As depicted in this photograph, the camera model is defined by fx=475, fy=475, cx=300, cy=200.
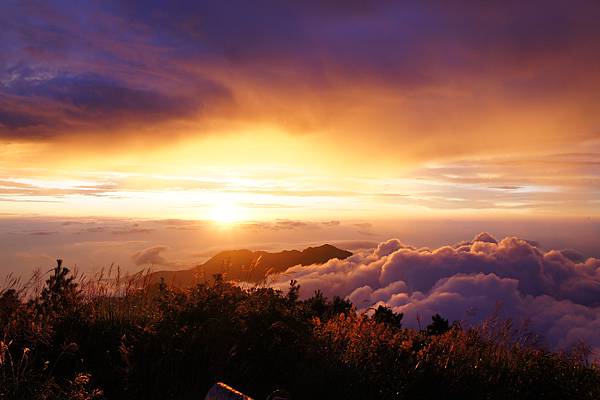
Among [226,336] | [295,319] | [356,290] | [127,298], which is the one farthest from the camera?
[356,290]

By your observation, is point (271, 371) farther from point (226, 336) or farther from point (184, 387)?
point (184, 387)

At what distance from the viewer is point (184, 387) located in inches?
221

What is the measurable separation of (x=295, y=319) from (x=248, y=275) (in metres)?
2.63

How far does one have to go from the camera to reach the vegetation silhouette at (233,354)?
5758 millimetres

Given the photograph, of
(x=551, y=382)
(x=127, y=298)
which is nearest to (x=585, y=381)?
(x=551, y=382)

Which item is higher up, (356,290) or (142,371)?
(142,371)

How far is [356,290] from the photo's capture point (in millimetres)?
162000

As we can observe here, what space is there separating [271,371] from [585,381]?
17.1ft

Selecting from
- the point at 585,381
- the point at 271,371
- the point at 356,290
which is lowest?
the point at 356,290

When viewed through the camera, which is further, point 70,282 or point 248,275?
point 248,275

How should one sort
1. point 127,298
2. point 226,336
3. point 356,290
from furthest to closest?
point 356,290 < point 127,298 < point 226,336

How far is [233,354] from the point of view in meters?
5.84

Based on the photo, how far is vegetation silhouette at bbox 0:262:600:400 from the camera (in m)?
5.76

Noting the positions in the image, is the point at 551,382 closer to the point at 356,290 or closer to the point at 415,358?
the point at 415,358
